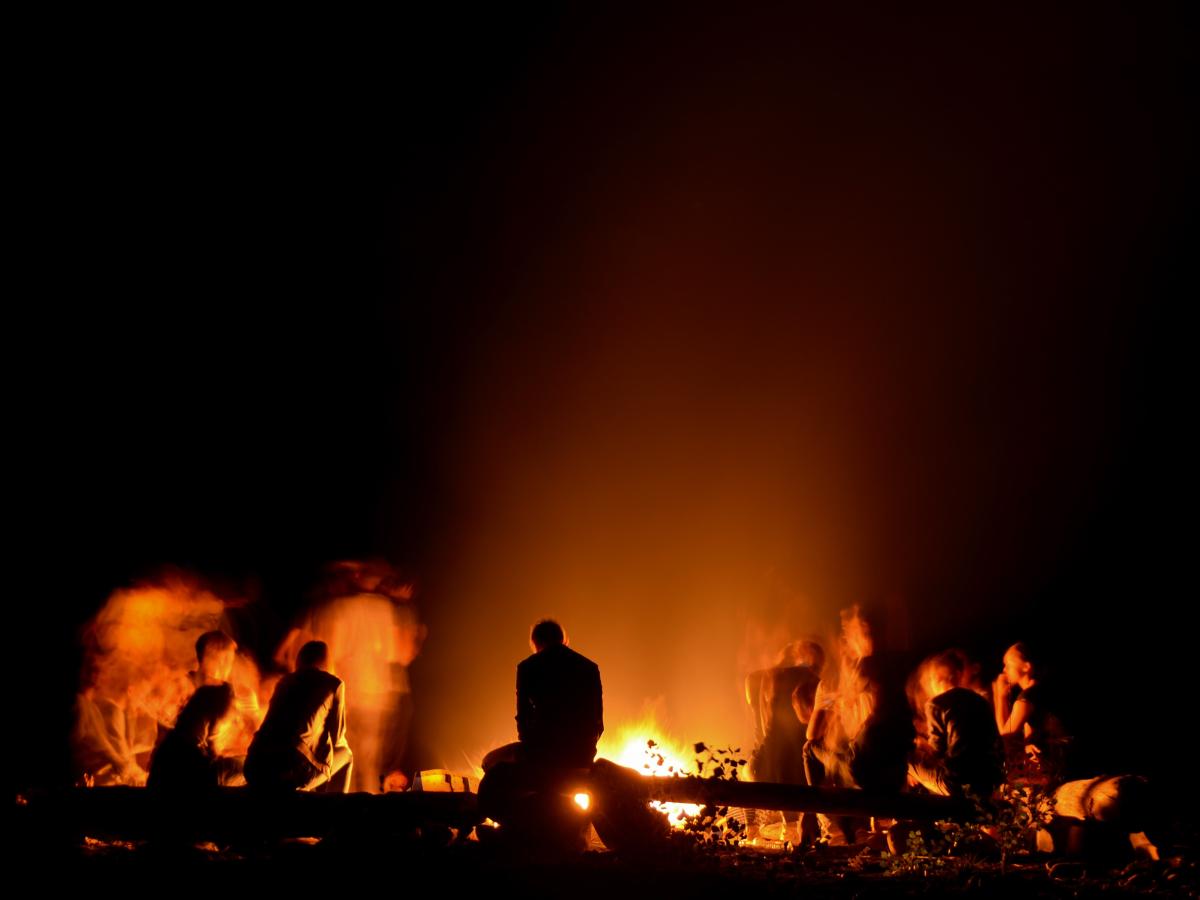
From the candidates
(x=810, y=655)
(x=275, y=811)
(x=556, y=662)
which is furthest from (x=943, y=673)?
(x=275, y=811)

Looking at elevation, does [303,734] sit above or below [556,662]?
below

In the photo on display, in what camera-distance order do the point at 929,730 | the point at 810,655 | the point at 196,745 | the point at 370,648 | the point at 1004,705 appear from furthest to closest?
the point at 370,648
the point at 810,655
the point at 1004,705
the point at 196,745
the point at 929,730

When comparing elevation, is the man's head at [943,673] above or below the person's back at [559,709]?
above

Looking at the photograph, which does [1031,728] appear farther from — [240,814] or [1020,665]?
[240,814]

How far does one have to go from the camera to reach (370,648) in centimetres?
1516

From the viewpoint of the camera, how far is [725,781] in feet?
25.3

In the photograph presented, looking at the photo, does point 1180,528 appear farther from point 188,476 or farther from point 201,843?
point 188,476

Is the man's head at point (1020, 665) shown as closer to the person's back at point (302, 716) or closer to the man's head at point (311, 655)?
the person's back at point (302, 716)

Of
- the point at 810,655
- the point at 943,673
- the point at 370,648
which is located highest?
the point at 370,648

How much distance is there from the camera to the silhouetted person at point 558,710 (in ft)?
24.6

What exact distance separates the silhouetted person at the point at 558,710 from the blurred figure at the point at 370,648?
6.59 meters

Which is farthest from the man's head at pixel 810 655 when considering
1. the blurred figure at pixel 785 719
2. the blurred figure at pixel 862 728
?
the blurred figure at pixel 862 728

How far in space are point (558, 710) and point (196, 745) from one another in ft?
10.9

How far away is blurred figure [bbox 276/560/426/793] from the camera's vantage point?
46.5 feet
